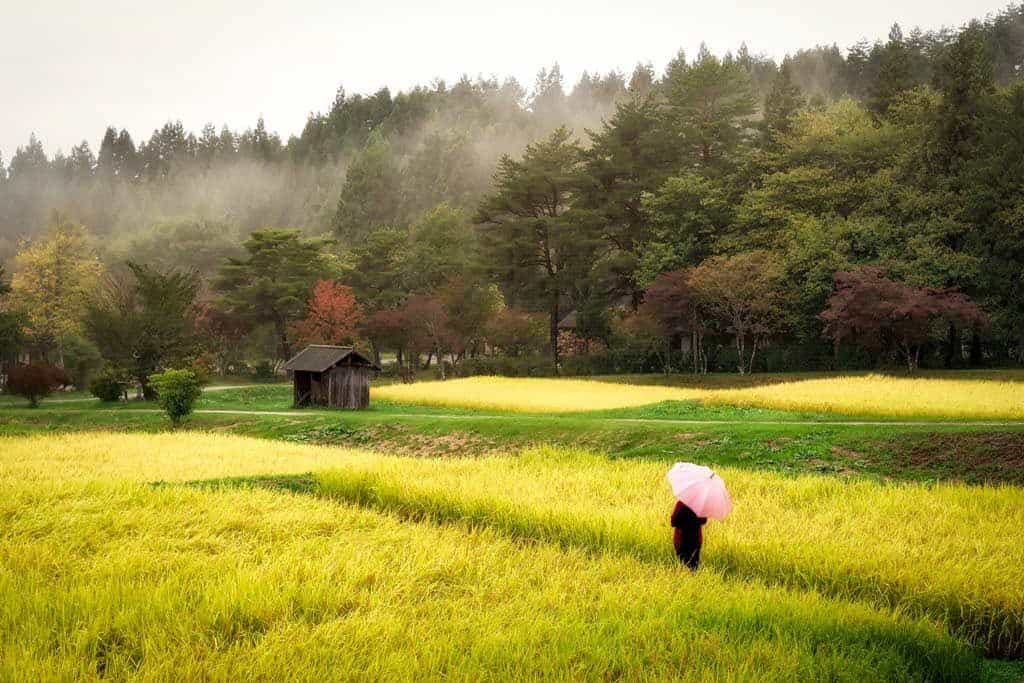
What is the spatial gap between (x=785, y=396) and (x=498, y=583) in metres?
23.4

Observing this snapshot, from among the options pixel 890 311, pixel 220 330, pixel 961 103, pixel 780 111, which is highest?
pixel 780 111

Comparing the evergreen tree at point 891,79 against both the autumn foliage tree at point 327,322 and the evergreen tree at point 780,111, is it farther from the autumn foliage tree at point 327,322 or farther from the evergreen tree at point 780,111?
the autumn foliage tree at point 327,322

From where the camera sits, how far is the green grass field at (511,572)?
5.71m

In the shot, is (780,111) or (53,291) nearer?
(780,111)

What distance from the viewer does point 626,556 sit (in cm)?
860

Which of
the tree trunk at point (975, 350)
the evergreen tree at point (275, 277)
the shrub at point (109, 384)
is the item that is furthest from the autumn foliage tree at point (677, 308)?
the shrub at point (109, 384)

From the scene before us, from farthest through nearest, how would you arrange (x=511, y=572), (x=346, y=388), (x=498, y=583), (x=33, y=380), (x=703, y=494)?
1. (x=33, y=380)
2. (x=346, y=388)
3. (x=511, y=572)
4. (x=498, y=583)
5. (x=703, y=494)

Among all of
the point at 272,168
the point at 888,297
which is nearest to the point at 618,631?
the point at 888,297

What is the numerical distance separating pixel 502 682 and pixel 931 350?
4699 centimetres

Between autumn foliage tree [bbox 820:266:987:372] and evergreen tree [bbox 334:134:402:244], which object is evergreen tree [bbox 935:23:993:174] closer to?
autumn foliage tree [bbox 820:266:987:372]

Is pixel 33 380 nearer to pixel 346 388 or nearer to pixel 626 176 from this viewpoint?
pixel 346 388

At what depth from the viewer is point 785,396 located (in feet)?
91.9

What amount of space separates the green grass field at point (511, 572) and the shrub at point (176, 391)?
540 inches

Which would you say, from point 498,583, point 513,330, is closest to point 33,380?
point 513,330
